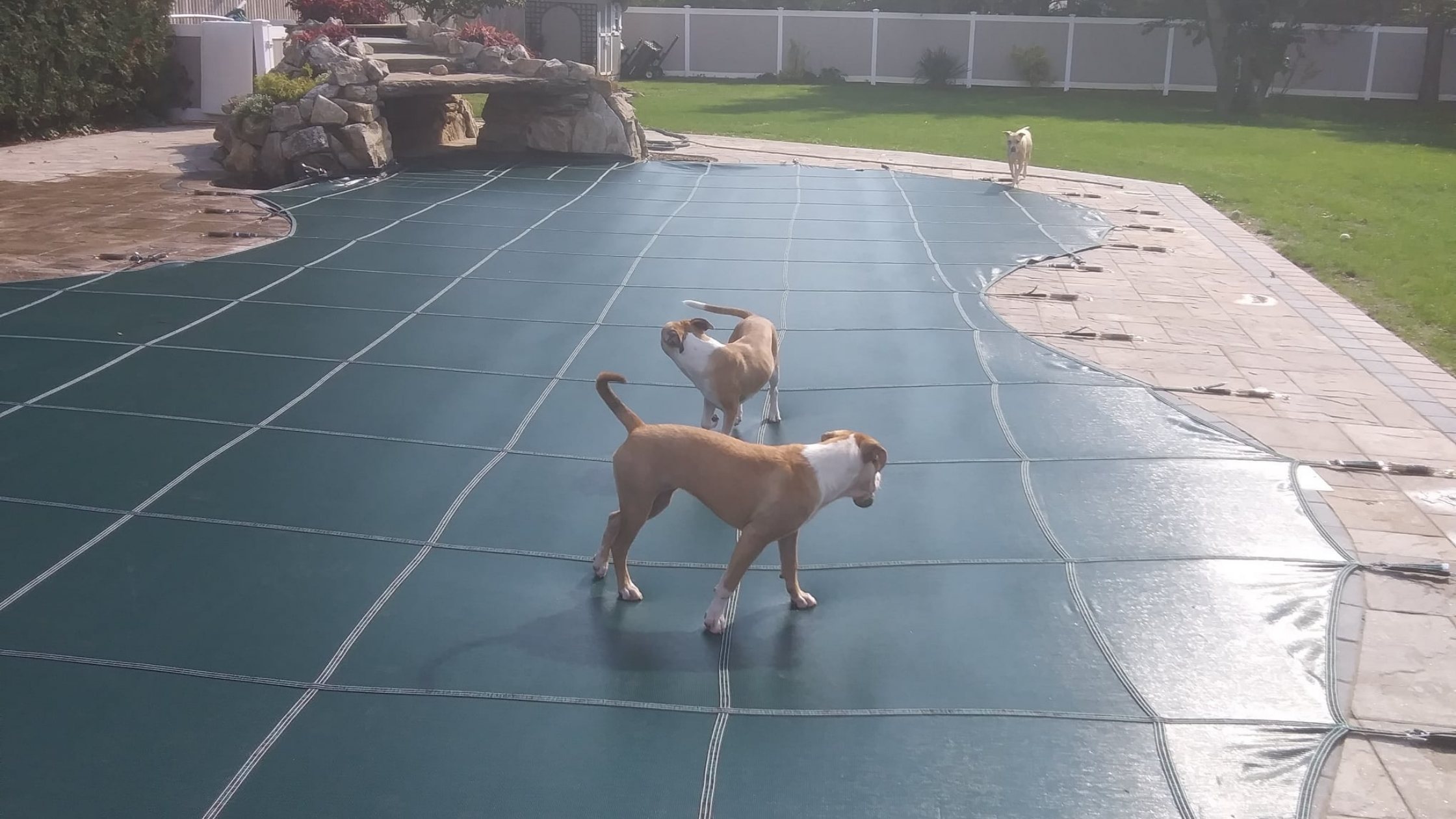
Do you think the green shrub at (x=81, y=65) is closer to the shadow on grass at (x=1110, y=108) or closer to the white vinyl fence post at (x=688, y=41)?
the shadow on grass at (x=1110, y=108)

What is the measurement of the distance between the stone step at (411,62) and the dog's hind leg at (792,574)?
1163 cm

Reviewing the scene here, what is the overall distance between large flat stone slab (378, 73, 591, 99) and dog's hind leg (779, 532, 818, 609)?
10260 millimetres

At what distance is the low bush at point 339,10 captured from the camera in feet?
48.4

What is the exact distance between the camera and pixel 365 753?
3.01 m

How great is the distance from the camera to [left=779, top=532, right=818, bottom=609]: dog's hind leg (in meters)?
3.70

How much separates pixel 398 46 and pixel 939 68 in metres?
16.0

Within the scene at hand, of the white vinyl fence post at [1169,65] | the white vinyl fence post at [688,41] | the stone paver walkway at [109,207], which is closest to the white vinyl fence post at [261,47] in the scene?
the stone paver walkway at [109,207]

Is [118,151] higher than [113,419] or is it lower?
higher

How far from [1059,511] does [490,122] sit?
1151cm

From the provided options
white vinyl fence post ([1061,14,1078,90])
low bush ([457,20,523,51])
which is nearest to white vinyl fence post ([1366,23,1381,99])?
white vinyl fence post ([1061,14,1078,90])

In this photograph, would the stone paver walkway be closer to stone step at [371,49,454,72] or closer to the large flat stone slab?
the large flat stone slab

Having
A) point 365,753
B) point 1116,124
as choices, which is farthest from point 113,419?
point 1116,124

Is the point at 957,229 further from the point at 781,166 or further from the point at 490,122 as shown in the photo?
the point at 490,122

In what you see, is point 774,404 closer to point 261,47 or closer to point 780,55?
point 261,47
